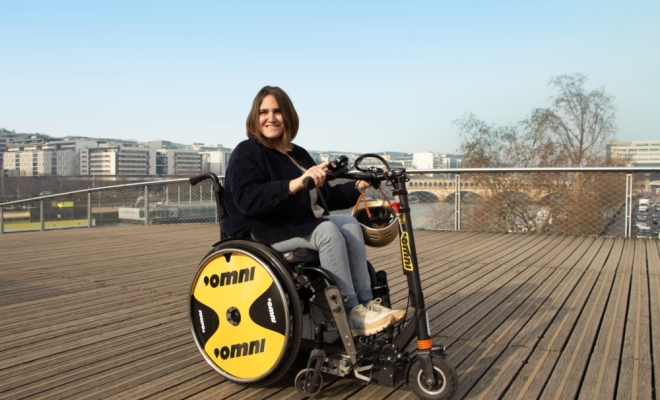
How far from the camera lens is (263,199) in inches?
83.8

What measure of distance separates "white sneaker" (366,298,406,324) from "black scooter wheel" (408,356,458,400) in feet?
0.52

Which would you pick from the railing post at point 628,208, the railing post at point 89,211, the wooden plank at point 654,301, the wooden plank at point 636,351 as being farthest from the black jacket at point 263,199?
the railing post at point 89,211

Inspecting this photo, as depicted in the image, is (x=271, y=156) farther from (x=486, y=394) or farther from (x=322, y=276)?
(x=486, y=394)

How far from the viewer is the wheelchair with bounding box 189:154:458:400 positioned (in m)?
2.03

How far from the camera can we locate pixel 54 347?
9.14ft

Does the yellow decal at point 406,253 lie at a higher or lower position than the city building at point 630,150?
lower

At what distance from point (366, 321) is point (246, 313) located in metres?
0.47

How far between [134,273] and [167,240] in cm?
258

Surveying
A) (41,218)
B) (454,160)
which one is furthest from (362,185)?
(454,160)

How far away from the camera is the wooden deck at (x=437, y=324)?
2258mm

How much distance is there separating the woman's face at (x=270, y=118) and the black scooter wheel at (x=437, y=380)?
1114 millimetres

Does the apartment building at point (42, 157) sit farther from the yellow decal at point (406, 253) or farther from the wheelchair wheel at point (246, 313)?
the yellow decal at point (406, 253)

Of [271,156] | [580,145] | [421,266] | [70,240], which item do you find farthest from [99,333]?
[580,145]

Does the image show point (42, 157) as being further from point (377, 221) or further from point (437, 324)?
point (377, 221)
